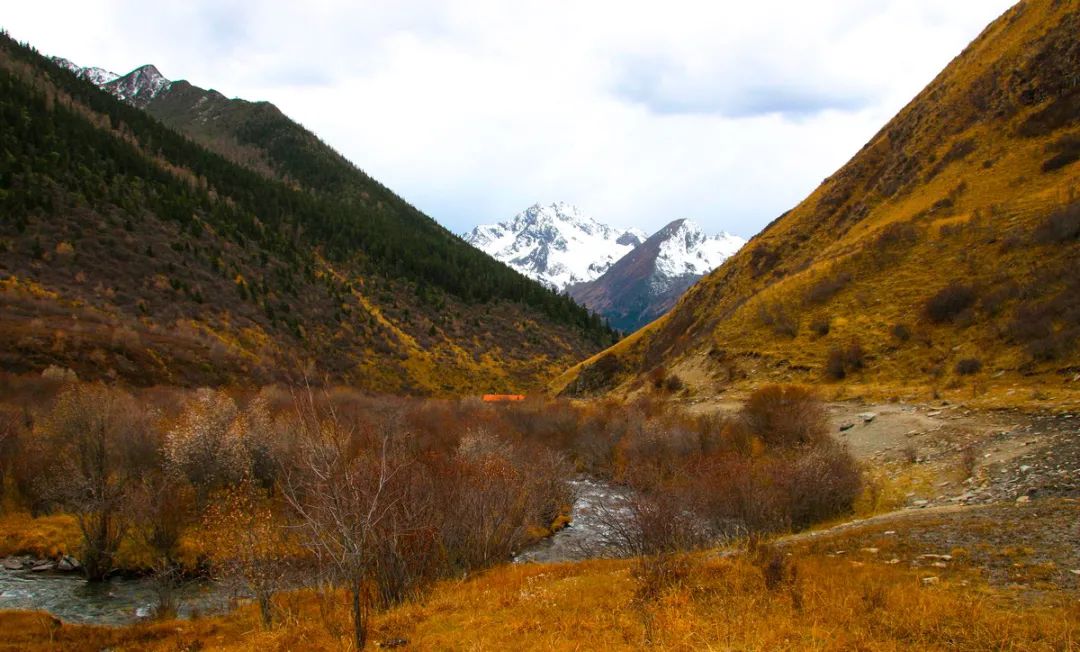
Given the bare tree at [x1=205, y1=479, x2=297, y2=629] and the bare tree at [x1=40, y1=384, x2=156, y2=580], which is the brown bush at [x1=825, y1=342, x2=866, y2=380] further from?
the bare tree at [x1=40, y1=384, x2=156, y2=580]

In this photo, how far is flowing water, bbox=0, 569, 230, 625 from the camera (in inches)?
631

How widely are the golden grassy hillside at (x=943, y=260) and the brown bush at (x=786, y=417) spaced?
4580 mm

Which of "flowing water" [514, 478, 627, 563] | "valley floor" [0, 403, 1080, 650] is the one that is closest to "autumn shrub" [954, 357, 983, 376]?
"valley floor" [0, 403, 1080, 650]

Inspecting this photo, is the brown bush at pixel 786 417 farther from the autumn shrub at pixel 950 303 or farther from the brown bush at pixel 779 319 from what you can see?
the brown bush at pixel 779 319

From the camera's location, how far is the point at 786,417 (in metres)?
27.0

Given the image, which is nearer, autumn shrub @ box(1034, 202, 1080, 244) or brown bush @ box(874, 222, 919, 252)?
autumn shrub @ box(1034, 202, 1080, 244)

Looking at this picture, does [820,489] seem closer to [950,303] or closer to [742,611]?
[742,611]

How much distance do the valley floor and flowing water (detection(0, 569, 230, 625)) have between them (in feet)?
9.39

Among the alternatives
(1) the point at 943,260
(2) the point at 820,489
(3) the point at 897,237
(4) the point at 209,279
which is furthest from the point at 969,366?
(4) the point at 209,279

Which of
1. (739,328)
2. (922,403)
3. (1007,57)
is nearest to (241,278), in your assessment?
(739,328)

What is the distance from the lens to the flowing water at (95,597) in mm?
16031

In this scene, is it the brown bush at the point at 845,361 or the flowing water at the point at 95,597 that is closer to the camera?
the flowing water at the point at 95,597

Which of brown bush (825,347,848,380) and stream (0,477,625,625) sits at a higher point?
brown bush (825,347,848,380)

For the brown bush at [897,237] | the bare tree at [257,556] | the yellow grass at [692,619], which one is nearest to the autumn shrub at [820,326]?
the brown bush at [897,237]
